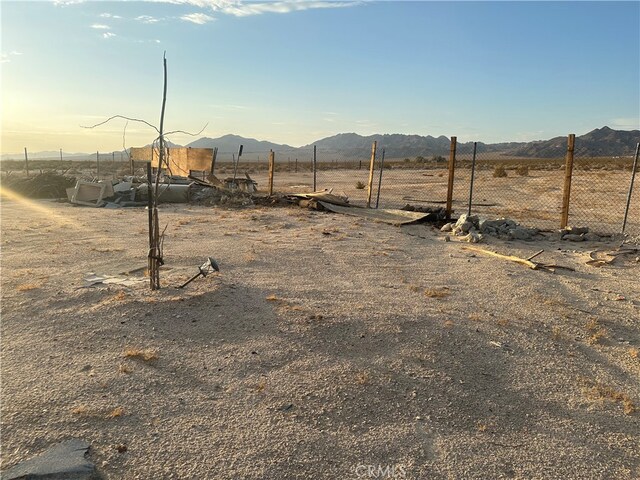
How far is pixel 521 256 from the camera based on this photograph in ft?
28.0

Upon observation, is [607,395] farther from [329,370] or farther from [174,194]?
[174,194]

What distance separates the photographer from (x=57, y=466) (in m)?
2.83

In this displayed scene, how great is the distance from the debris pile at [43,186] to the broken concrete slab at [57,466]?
60.9ft

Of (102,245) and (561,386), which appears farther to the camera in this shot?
(102,245)

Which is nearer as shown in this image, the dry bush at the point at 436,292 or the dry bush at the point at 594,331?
the dry bush at the point at 594,331

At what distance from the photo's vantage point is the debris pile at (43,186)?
19.3 m

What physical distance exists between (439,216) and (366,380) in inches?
350

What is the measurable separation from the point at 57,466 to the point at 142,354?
5.04 feet

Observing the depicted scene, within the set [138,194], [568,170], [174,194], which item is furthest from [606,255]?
[138,194]

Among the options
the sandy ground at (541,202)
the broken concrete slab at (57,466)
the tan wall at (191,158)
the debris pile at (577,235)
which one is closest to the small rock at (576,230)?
the debris pile at (577,235)

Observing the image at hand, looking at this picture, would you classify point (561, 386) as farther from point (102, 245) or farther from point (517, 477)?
point (102, 245)

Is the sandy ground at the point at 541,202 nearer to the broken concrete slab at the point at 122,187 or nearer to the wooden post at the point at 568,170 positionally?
the wooden post at the point at 568,170

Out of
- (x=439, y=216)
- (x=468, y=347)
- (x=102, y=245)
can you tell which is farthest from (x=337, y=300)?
(x=439, y=216)

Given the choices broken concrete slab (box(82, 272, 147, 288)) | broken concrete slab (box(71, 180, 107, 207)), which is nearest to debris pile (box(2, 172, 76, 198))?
broken concrete slab (box(71, 180, 107, 207))
